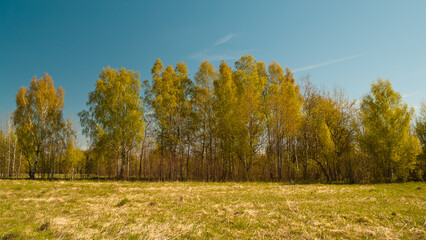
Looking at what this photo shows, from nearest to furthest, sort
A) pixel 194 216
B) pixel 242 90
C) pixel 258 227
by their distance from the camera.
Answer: pixel 258 227
pixel 194 216
pixel 242 90

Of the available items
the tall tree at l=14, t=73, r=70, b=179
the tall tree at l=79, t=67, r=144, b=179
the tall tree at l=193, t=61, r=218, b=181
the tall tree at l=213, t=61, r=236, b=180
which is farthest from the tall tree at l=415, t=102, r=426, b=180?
the tall tree at l=14, t=73, r=70, b=179

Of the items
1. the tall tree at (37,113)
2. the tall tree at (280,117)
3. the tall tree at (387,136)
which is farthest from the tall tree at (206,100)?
the tall tree at (37,113)

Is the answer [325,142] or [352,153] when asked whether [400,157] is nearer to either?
[352,153]

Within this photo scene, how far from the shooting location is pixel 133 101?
86.1 ft

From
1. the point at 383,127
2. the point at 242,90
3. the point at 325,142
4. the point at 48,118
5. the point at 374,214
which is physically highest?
the point at 242,90

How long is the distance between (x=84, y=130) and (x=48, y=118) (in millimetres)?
6980

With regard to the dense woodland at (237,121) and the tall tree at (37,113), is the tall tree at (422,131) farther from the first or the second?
the tall tree at (37,113)

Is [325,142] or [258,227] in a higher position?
[325,142]

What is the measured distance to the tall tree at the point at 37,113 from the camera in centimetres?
2730

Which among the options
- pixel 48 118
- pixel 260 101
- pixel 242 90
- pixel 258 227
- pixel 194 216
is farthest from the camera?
pixel 48 118

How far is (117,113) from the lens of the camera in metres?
25.8

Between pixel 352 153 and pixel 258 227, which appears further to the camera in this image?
pixel 352 153

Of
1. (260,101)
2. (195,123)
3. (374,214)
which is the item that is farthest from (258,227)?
(195,123)

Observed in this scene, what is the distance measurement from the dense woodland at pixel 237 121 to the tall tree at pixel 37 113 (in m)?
0.13
